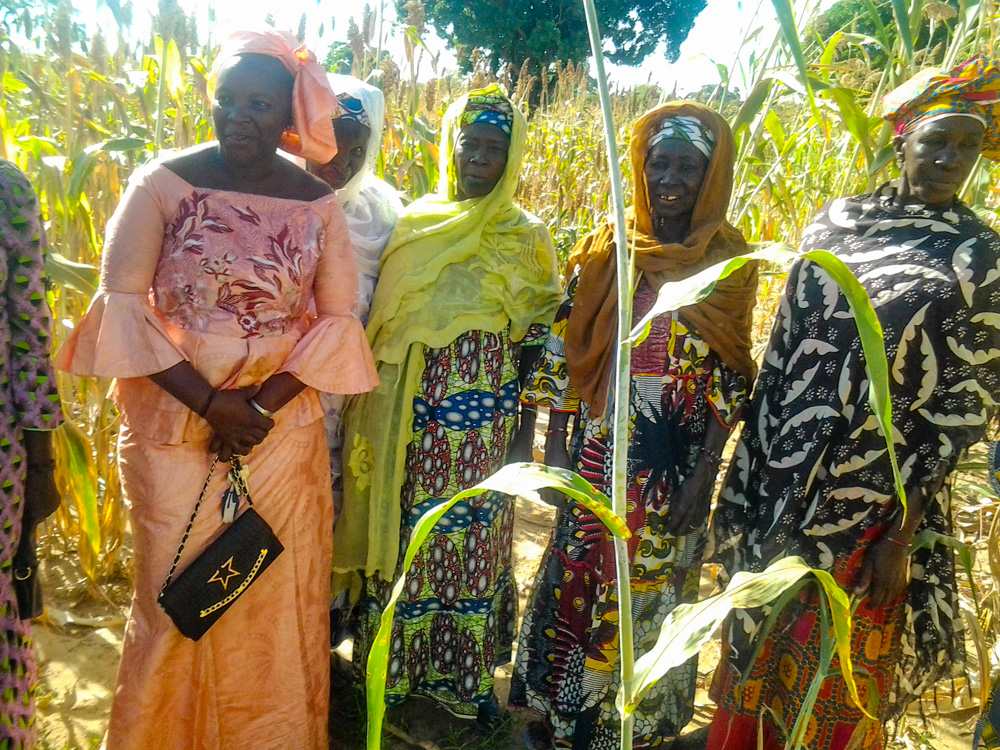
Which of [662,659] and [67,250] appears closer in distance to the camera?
[662,659]

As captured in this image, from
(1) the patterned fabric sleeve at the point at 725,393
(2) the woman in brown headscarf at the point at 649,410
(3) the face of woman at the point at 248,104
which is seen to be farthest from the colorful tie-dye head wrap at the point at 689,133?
(3) the face of woman at the point at 248,104

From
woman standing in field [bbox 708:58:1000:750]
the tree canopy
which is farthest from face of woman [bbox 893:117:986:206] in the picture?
the tree canopy

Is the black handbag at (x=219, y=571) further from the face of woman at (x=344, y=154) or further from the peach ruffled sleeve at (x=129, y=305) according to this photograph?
the face of woman at (x=344, y=154)

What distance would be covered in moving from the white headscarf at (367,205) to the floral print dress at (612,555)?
617 millimetres

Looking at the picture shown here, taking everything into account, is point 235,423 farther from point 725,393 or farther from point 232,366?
point 725,393

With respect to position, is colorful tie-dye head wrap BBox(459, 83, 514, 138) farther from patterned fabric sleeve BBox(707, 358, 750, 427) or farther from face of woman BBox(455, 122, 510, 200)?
patterned fabric sleeve BBox(707, 358, 750, 427)

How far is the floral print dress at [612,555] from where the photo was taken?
6.68 ft

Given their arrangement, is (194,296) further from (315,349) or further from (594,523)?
(594,523)

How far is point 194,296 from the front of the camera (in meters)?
1.71

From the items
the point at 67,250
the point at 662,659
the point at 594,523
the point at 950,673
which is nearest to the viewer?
the point at 662,659

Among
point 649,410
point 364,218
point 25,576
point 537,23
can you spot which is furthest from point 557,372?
point 537,23

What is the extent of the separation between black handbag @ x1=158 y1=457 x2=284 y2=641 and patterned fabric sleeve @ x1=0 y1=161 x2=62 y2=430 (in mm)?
405

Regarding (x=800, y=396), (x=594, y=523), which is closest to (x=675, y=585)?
(x=594, y=523)

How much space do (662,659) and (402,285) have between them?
1438 mm
